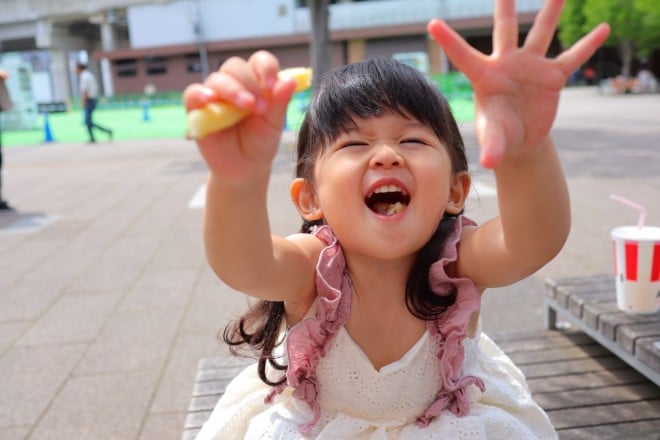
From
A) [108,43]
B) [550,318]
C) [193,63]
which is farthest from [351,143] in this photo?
[108,43]

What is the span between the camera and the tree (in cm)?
2427

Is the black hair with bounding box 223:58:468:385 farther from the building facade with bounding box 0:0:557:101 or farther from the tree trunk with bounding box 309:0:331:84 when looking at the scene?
the building facade with bounding box 0:0:557:101

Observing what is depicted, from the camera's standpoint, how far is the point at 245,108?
3.10ft

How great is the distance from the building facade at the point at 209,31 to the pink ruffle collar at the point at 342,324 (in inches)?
1387

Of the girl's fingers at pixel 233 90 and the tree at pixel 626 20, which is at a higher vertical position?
the tree at pixel 626 20

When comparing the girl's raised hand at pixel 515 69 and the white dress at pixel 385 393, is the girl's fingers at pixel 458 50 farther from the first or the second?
the white dress at pixel 385 393

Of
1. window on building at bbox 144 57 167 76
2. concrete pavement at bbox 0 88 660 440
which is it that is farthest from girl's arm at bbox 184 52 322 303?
window on building at bbox 144 57 167 76

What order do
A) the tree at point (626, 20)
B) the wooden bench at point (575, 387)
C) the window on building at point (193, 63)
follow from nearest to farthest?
1. the wooden bench at point (575, 387)
2. the tree at point (626, 20)
3. the window on building at point (193, 63)

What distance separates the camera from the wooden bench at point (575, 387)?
1941mm

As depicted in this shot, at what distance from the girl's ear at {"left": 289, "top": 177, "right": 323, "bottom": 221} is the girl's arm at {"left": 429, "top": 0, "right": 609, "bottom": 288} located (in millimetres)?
477

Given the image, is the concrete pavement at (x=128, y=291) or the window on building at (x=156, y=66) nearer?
the concrete pavement at (x=128, y=291)

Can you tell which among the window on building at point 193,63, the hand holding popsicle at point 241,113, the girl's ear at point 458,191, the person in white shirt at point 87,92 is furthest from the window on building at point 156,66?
the hand holding popsicle at point 241,113

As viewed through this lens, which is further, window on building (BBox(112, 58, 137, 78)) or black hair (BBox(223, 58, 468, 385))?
window on building (BBox(112, 58, 137, 78))

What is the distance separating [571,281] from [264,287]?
6.53 feet
